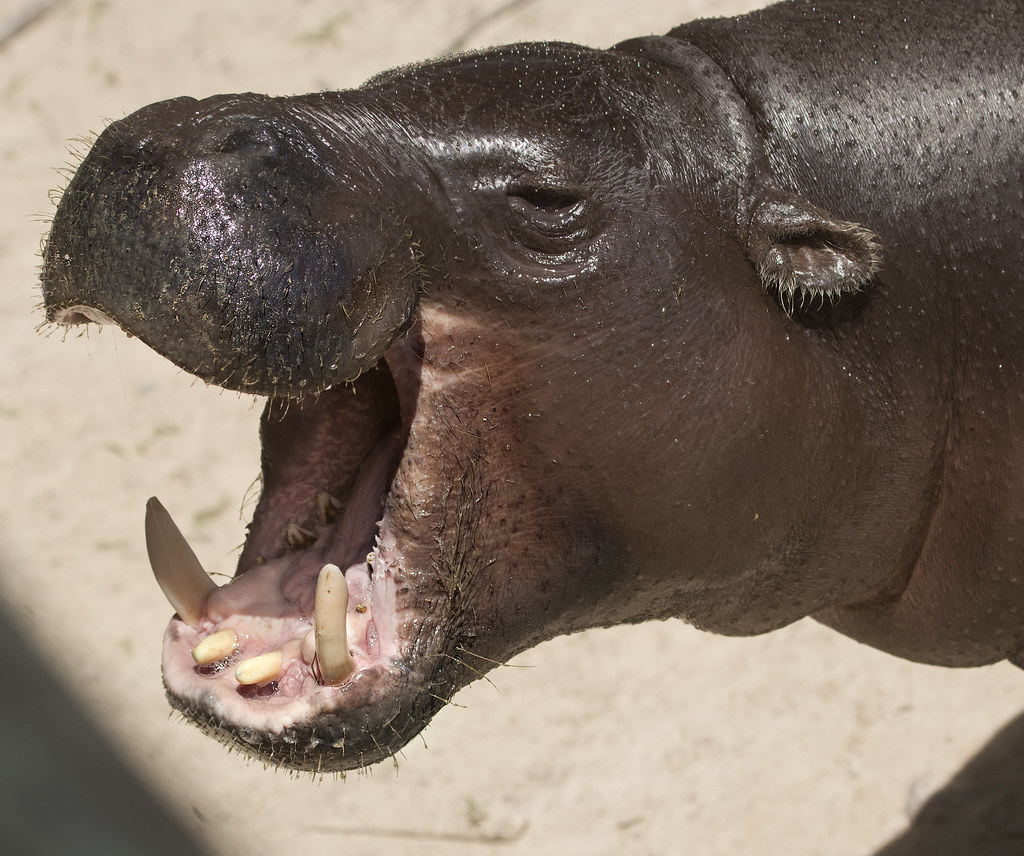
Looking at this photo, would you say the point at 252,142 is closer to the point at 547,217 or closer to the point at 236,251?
the point at 236,251

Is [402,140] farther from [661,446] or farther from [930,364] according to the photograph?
[930,364]

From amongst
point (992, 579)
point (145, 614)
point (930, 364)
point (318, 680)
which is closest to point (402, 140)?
point (318, 680)

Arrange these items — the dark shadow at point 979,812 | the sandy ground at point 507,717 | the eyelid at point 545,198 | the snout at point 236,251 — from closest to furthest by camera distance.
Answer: the snout at point 236,251
the eyelid at point 545,198
the dark shadow at point 979,812
the sandy ground at point 507,717

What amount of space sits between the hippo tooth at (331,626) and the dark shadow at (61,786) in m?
0.92

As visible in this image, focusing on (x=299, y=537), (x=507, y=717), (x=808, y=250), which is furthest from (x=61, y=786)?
(x=507, y=717)

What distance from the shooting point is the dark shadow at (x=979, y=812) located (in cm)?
496

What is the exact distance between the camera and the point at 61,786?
133 inches

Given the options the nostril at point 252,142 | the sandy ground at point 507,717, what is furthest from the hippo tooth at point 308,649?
the sandy ground at point 507,717

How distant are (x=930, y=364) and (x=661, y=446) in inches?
27.5

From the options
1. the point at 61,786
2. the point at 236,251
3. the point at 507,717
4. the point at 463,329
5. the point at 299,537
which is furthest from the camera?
the point at 507,717

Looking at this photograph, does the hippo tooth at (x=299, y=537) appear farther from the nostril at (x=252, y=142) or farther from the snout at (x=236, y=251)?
the nostril at (x=252, y=142)

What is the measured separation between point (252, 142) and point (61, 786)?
1809mm

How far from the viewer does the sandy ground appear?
523 centimetres

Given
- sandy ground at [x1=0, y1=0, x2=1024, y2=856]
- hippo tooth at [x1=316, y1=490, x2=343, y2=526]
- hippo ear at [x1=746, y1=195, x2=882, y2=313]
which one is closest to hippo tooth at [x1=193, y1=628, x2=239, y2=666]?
hippo tooth at [x1=316, y1=490, x2=343, y2=526]
